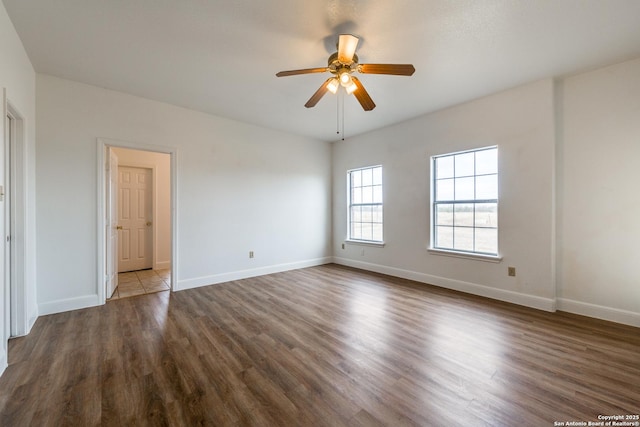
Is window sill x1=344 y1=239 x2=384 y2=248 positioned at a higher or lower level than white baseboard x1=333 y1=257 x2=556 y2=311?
higher

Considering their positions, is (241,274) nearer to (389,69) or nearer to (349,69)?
(349,69)

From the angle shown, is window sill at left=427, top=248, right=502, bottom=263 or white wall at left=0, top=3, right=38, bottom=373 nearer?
white wall at left=0, top=3, right=38, bottom=373

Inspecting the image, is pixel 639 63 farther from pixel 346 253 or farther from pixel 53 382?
pixel 53 382

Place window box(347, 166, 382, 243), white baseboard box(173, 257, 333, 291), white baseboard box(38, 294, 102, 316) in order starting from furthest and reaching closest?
window box(347, 166, 382, 243), white baseboard box(173, 257, 333, 291), white baseboard box(38, 294, 102, 316)

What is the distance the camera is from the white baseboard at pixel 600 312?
2.75 meters

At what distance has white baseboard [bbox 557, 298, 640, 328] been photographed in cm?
275

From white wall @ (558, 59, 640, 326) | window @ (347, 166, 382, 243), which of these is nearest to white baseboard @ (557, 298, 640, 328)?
white wall @ (558, 59, 640, 326)

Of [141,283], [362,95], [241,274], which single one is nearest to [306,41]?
[362,95]

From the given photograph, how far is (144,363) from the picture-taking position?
2.09 metres

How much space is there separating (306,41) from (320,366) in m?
2.76

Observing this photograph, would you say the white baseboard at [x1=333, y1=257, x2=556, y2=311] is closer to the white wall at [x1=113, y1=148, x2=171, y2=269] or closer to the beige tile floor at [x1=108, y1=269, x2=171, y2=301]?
the beige tile floor at [x1=108, y1=269, x2=171, y2=301]

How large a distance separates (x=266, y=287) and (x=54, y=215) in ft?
8.89

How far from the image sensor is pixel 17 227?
2.54 metres

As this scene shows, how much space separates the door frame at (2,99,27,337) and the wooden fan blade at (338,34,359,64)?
9.61 feet
